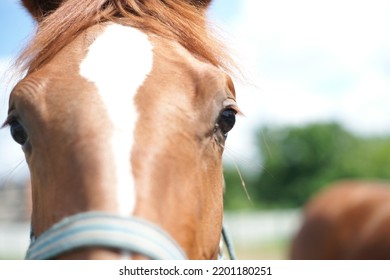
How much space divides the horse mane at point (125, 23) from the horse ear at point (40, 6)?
244 millimetres

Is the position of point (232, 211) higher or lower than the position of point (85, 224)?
lower

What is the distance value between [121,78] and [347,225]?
14.2 feet

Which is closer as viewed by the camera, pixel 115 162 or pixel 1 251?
pixel 115 162

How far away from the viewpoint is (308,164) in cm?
3606

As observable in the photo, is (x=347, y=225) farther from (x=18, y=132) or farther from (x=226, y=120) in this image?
(x=18, y=132)

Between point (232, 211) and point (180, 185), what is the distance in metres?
27.4

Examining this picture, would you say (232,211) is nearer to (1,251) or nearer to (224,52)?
(1,251)

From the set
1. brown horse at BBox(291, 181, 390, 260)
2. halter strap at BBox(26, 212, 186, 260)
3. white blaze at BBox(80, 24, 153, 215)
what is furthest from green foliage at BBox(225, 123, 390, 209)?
halter strap at BBox(26, 212, 186, 260)

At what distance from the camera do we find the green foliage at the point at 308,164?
33.2 metres

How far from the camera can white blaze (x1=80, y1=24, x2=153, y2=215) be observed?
136 centimetres

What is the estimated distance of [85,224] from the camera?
1.26 metres
